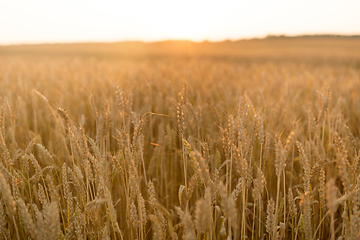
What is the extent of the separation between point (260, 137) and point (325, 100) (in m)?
0.68

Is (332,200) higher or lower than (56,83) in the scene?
lower

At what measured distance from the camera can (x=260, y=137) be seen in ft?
3.40

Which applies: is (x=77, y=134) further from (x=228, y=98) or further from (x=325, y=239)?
(x=228, y=98)

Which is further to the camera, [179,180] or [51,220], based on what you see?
[179,180]

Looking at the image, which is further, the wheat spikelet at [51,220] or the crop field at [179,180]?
the crop field at [179,180]

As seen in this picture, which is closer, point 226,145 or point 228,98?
point 226,145

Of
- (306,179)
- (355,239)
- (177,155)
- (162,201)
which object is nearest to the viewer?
(355,239)

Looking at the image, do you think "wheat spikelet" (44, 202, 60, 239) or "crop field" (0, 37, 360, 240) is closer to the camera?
"wheat spikelet" (44, 202, 60, 239)

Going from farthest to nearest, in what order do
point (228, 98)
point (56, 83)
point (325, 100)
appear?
point (56, 83)
point (228, 98)
point (325, 100)

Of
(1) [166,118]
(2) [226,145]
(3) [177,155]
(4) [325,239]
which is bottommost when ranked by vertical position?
(4) [325,239]

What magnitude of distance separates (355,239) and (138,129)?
959 millimetres

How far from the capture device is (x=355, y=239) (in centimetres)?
85

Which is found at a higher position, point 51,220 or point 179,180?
point 51,220

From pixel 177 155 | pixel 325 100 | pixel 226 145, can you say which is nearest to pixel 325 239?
pixel 325 100
